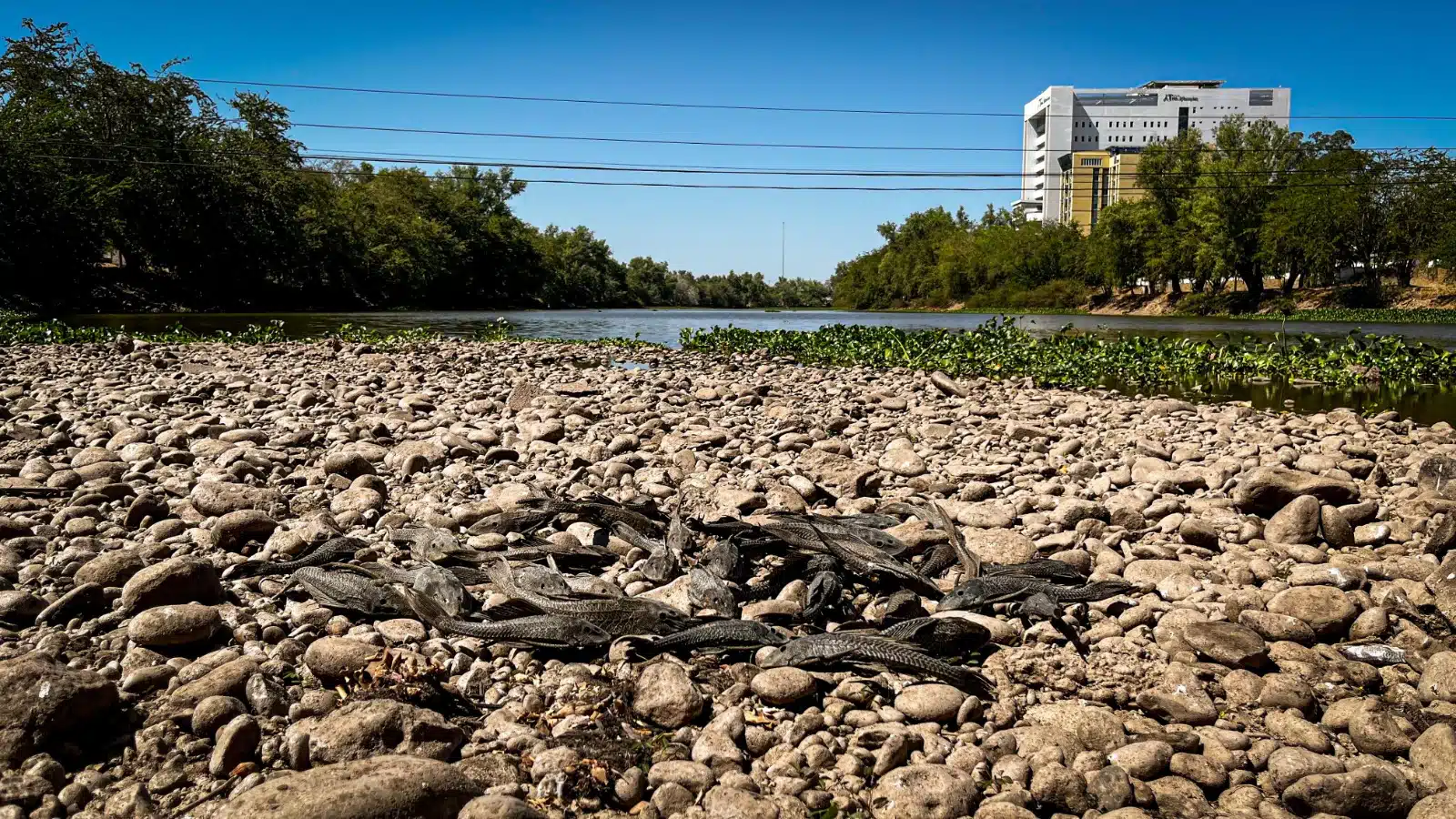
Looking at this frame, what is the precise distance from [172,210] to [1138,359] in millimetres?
40512

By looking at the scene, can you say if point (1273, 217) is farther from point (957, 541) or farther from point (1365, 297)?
point (957, 541)

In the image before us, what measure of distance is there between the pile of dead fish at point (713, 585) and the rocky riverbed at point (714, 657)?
0.20 feet

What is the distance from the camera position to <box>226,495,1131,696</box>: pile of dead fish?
3.48 m

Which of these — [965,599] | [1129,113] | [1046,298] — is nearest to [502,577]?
[965,599]

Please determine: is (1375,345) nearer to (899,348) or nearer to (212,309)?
(899,348)

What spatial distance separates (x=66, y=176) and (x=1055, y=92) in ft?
430

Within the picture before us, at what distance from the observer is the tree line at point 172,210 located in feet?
111

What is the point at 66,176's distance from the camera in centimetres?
3503


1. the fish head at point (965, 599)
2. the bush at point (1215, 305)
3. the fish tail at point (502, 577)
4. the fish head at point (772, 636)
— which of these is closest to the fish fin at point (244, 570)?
the fish tail at point (502, 577)

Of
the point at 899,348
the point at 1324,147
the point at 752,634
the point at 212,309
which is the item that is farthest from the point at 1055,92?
the point at 752,634

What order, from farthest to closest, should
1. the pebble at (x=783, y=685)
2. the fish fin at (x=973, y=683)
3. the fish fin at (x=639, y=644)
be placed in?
1. the fish fin at (x=639, y=644)
2. the fish fin at (x=973, y=683)
3. the pebble at (x=783, y=685)

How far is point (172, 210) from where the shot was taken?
3984 centimetres

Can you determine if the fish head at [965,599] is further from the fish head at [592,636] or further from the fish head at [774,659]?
the fish head at [592,636]

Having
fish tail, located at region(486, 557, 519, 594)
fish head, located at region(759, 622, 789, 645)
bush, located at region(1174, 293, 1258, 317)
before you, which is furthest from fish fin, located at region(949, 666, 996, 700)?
bush, located at region(1174, 293, 1258, 317)
